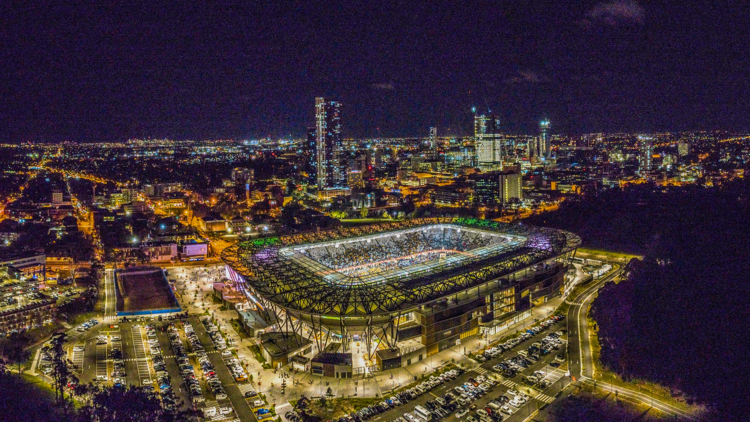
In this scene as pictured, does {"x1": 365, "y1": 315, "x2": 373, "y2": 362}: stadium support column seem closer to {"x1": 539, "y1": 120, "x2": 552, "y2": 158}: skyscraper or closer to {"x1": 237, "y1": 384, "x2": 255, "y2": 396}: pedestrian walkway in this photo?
{"x1": 237, "y1": 384, "x2": 255, "y2": 396}: pedestrian walkway

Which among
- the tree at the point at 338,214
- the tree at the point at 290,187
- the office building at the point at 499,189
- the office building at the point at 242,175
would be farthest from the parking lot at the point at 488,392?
the office building at the point at 242,175

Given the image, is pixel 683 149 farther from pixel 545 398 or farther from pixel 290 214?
pixel 545 398

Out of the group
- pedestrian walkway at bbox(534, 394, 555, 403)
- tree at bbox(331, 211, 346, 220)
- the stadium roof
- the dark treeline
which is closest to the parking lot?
pedestrian walkway at bbox(534, 394, 555, 403)

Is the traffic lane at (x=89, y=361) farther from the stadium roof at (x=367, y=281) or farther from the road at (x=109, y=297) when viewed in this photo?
the stadium roof at (x=367, y=281)

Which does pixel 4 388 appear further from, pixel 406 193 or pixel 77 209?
pixel 406 193

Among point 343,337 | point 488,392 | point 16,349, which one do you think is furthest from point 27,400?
point 488,392

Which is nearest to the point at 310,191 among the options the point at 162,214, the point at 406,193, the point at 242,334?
the point at 406,193

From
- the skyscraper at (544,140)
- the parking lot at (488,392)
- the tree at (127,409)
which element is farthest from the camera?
the skyscraper at (544,140)

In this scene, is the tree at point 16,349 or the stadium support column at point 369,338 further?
the tree at point 16,349
